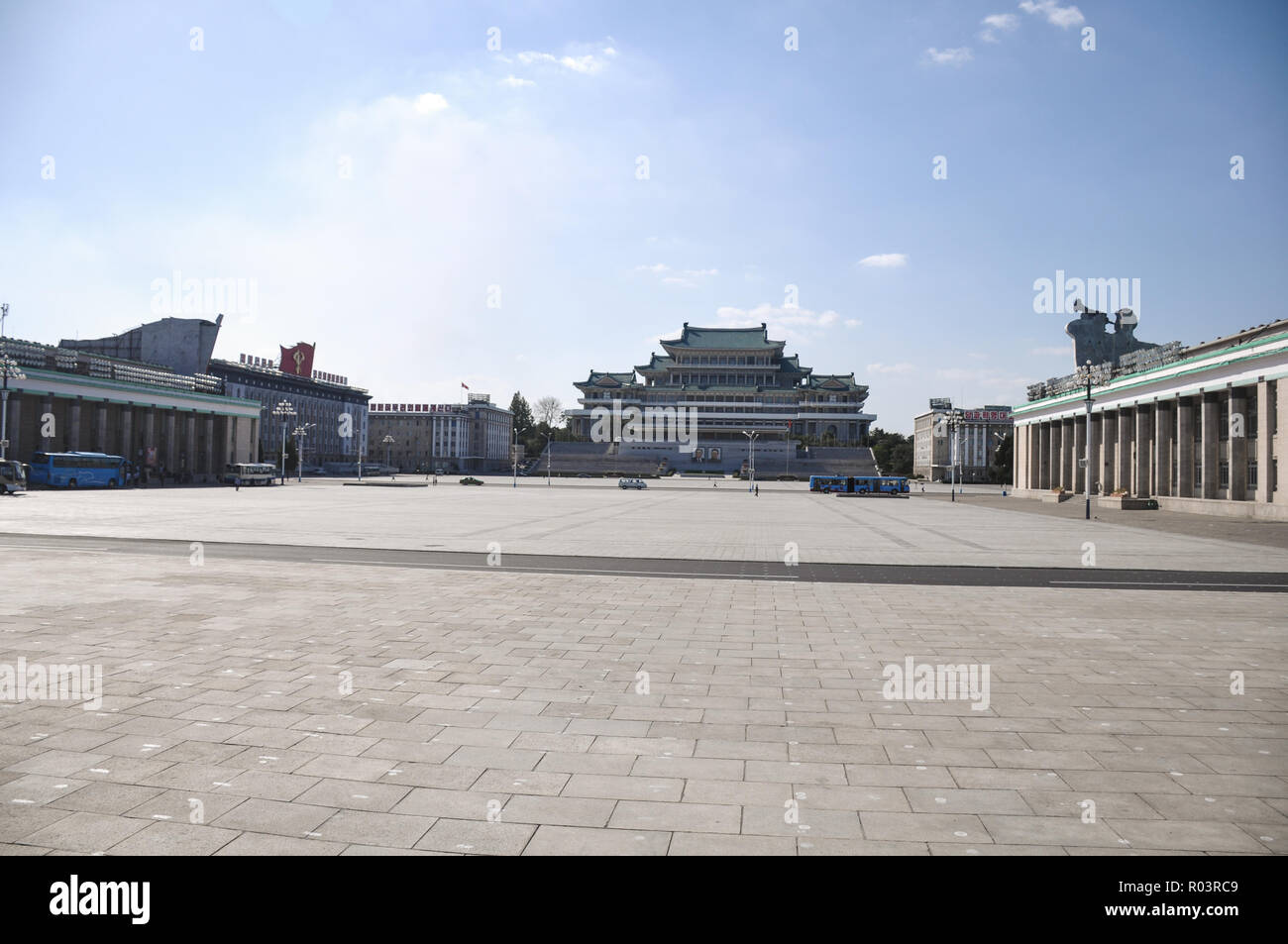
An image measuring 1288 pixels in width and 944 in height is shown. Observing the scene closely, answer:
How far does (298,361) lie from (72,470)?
273ft

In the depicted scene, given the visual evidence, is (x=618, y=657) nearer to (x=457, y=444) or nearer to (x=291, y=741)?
(x=291, y=741)

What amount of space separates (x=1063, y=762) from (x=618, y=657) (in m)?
3.82

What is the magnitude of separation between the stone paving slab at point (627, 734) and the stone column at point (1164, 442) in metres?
42.7

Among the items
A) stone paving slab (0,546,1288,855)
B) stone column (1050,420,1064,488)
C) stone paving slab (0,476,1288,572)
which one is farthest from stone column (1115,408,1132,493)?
stone paving slab (0,546,1288,855)

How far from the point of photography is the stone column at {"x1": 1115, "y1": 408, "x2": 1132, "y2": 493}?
166ft

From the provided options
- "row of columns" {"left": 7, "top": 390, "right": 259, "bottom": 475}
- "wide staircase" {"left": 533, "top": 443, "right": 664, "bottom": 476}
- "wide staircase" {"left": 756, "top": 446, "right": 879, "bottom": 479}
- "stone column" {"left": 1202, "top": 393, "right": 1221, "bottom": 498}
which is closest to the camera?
"stone column" {"left": 1202, "top": 393, "right": 1221, "bottom": 498}

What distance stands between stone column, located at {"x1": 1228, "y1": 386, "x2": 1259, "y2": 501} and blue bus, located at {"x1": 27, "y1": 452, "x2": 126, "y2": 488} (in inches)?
2540

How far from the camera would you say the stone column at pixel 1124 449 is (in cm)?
5072

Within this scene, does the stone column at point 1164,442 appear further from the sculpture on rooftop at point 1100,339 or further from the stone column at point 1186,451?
the sculpture on rooftop at point 1100,339

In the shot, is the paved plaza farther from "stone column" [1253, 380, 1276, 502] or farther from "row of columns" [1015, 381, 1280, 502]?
"row of columns" [1015, 381, 1280, 502]

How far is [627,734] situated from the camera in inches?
204

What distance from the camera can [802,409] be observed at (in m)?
121

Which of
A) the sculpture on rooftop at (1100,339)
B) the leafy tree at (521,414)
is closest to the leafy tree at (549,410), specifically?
the leafy tree at (521,414)

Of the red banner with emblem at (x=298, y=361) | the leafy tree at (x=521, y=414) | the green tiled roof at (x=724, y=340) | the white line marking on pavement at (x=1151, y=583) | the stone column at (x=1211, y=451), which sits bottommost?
the white line marking on pavement at (x=1151, y=583)
